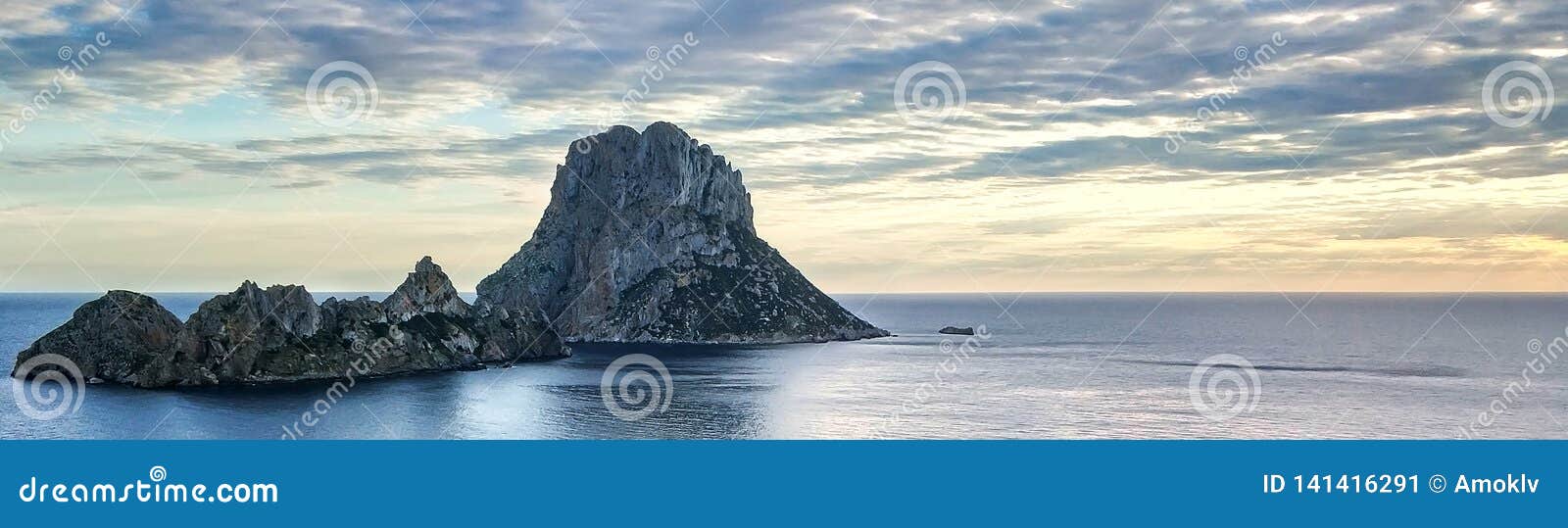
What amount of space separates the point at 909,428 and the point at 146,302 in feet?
287

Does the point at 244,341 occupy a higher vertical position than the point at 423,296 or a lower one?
lower

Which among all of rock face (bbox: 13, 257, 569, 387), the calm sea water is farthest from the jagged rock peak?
the calm sea water

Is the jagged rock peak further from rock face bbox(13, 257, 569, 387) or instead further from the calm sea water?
the calm sea water

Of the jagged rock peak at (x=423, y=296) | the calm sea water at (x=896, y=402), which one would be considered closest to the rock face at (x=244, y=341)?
the jagged rock peak at (x=423, y=296)

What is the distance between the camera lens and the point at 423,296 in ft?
463

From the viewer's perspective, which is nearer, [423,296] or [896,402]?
[896,402]

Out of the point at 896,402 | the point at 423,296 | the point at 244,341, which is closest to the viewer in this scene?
the point at 896,402

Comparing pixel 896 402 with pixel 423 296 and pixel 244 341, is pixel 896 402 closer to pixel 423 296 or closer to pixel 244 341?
pixel 244 341

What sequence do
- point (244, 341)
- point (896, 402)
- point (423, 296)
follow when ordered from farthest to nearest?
point (423, 296), point (244, 341), point (896, 402)

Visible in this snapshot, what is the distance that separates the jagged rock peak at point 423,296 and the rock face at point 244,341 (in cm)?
32

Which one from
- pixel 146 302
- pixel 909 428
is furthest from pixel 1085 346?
pixel 146 302

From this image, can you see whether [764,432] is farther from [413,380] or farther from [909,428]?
[413,380]

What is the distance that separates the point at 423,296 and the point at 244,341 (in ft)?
97.1

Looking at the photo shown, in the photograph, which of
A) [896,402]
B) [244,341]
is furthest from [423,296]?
[896,402]
